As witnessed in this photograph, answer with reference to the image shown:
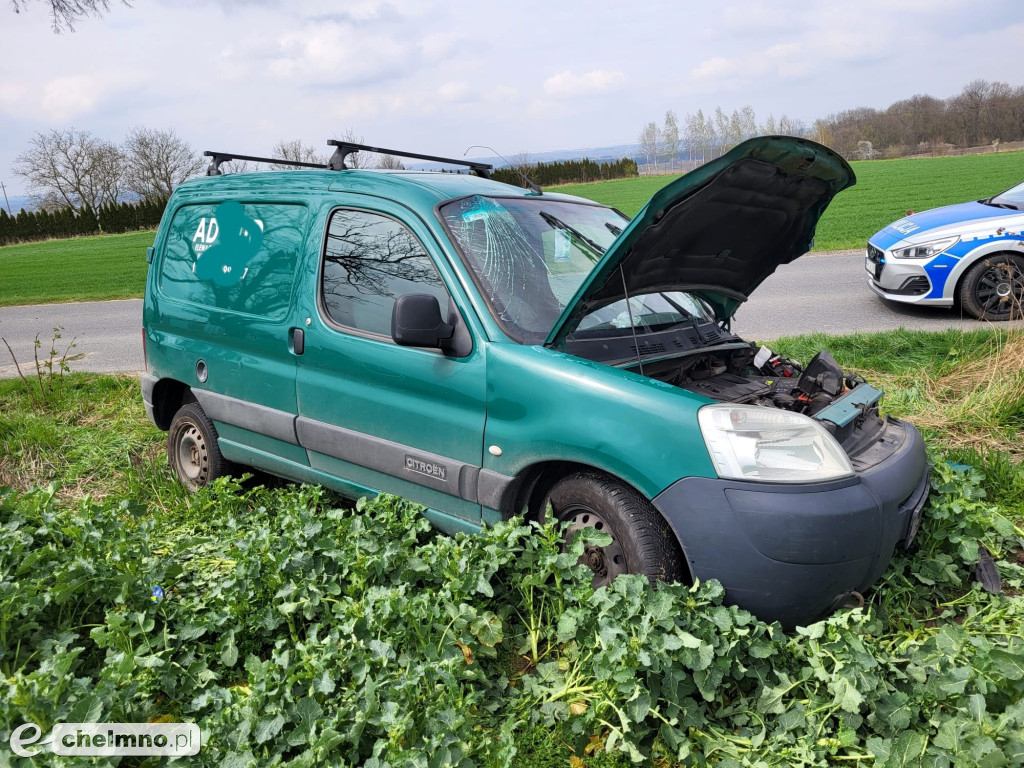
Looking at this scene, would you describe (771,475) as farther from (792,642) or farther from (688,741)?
(688,741)

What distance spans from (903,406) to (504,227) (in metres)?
3.26

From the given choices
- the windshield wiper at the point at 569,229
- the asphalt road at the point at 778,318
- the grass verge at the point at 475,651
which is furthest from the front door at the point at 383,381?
the asphalt road at the point at 778,318

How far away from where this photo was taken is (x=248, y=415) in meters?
4.36

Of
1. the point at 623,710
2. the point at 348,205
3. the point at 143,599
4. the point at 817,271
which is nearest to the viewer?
the point at 623,710

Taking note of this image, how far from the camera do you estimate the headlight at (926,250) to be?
8.41 metres

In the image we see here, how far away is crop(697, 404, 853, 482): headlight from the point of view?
2777 millimetres

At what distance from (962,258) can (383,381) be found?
723cm

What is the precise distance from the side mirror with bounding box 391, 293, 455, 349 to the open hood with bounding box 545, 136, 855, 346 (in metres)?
0.49

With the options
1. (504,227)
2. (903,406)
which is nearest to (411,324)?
(504,227)

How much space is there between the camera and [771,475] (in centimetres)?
277

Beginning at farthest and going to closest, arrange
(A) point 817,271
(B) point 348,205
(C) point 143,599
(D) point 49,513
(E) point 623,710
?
1. (A) point 817,271
2. (B) point 348,205
3. (D) point 49,513
4. (C) point 143,599
5. (E) point 623,710

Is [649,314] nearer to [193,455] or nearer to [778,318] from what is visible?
[193,455]

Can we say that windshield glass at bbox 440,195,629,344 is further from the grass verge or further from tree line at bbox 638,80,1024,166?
tree line at bbox 638,80,1024,166

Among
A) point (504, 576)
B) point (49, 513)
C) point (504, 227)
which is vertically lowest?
point (504, 576)
